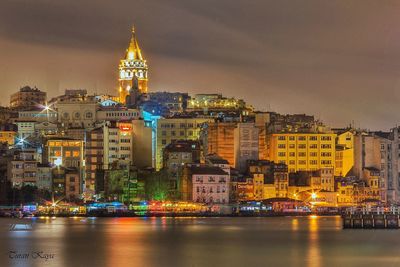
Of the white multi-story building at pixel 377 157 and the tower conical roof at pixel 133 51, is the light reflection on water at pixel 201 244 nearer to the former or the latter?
the white multi-story building at pixel 377 157

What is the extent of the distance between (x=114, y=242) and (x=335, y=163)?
4886 centimetres

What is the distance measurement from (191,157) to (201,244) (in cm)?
3693

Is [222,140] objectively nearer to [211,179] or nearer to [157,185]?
[157,185]

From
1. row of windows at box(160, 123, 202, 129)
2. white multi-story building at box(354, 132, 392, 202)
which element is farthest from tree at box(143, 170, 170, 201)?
white multi-story building at box(354, 132, 392, 202)

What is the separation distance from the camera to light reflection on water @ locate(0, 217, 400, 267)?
51812 mm

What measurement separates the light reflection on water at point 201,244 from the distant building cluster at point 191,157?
11.6 meters

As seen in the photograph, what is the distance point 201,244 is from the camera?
62.0 meters

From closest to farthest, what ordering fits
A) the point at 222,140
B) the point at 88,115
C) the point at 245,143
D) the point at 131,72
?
the point at 222,140, the point at 245,143, the point at 88,115, the point at 131,72

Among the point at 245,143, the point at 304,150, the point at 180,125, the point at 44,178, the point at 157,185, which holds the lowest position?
the point at 157,185

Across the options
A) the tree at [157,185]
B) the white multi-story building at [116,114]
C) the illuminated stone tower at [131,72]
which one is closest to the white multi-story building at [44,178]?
the tree at [157,185]

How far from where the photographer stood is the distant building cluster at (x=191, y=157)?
9694 cm

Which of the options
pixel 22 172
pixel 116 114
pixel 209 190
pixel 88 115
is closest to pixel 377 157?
pixel 209 190

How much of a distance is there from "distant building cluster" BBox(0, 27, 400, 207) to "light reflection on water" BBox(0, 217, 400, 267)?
38.0ft

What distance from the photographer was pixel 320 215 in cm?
10231
